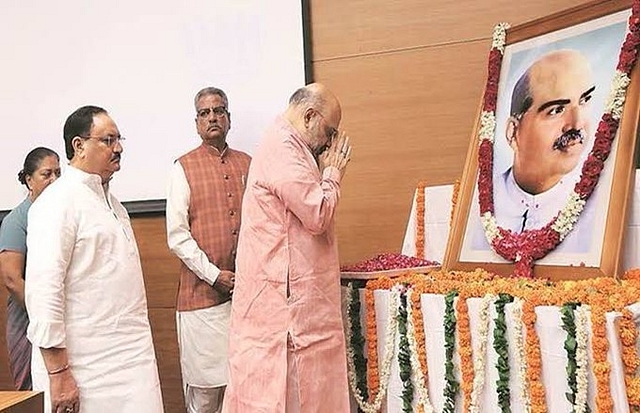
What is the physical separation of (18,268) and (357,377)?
1.47 m

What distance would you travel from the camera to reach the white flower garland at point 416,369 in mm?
2439

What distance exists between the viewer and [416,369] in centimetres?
246

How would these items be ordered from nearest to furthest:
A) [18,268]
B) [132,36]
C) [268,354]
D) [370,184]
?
[268,354] → [18,268] → [370,184] → [132,36]

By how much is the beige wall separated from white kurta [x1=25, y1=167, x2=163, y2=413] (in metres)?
1.36

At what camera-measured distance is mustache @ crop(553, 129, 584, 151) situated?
242 centimetres

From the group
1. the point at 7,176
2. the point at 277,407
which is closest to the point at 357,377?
the point at 277,407

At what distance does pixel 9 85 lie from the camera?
420 cm

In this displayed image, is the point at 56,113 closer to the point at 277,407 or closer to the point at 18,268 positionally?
the point at 18,268

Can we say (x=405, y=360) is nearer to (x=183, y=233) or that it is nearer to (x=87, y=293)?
(x=87, y=293)

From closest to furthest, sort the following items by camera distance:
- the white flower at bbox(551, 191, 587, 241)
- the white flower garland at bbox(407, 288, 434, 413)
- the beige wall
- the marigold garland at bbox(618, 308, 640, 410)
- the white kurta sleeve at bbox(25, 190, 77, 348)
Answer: the marigold garland at bbox(618, 308, 640, 410), the white kurta sleeve at bbox(25, 190, 77, 348), the white flower at bbox(551, 191, 587, 241), the white flower garland at bbox(407, 288, 434, 413), the beige wall

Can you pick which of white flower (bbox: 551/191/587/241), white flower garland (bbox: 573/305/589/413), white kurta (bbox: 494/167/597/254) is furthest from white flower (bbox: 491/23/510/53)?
white flower garland (bbox: 573/305/589/413)

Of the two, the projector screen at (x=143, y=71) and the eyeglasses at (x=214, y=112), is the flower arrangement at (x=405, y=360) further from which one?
the projector screen at (x=143, y=71)

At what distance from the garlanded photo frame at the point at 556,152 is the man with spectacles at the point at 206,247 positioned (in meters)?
0.98

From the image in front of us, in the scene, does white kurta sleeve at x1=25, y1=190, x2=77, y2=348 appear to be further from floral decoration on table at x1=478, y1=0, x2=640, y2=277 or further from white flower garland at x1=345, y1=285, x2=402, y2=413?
floral decoration on table at x1=478, y1=0, x2=640, y2=277
